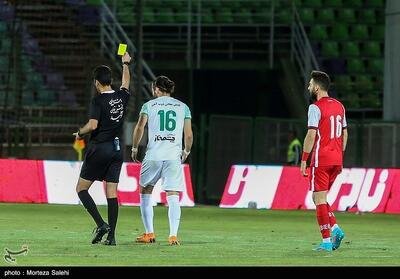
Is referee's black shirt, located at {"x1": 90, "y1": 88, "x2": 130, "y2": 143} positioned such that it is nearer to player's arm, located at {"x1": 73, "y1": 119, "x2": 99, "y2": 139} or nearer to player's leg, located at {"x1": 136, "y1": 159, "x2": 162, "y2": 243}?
player's arm, located at {"x1": 73, "y1": 119, "x2": 99, "y2": 139}

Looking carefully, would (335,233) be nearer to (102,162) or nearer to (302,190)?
(102,162)

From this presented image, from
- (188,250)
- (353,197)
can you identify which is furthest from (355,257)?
(353,197)

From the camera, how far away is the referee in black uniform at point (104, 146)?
16797 mm

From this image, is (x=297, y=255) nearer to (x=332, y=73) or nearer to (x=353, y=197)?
(x=353, y=197)

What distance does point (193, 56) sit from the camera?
3828 cm

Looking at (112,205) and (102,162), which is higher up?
(102,162)

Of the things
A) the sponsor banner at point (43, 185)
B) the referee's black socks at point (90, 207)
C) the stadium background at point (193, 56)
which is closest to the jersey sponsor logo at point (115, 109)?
the referee's black socks at point (90, 207)

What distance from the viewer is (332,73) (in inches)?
1550

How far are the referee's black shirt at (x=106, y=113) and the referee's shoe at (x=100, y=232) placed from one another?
3.56 feet

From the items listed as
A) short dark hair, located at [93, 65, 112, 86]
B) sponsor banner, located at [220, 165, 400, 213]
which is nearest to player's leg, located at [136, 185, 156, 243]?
short dark hair, located at [93, 65, 112, 86]

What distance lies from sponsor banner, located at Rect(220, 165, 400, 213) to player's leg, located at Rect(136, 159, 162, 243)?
10.4 meters

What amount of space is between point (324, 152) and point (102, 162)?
2798 millimetres

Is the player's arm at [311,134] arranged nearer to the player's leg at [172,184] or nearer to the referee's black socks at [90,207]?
the player's leg at [172,184]

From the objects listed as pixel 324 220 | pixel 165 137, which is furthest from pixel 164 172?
pixel 324 220
